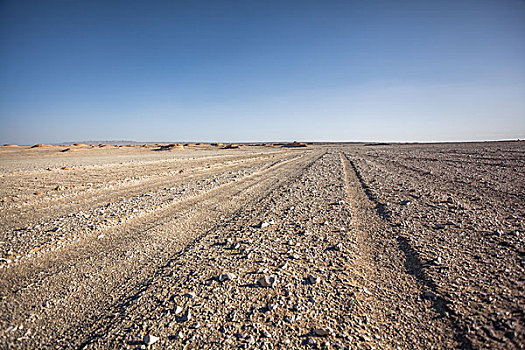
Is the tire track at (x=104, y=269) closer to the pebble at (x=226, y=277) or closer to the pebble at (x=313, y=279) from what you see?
the pebble at (x=226, y=277)

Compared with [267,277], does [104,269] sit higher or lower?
lower

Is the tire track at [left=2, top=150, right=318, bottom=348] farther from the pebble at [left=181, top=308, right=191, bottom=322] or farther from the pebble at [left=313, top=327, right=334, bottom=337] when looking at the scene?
the pebble at [left=313, top=327, right=334, bottom=337]

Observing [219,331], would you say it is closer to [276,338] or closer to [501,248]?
[276,338]

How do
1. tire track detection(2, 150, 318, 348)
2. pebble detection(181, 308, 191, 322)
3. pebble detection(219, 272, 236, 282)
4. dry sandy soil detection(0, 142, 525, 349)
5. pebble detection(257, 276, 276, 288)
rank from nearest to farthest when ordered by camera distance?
dry sandy soil detection(0, 142, 525, 349) < pebble detection(181, 308, 191, 322) < tire track detection(2, 150, 318, 348) < pebble detection(257, 276, 276, 288) < pebble detection(219, 272, 236, 282)

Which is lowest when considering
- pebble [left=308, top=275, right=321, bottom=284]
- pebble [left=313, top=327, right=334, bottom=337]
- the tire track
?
the tire track

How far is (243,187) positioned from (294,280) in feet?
27.4

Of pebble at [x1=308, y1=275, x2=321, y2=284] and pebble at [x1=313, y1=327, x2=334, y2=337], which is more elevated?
pebble at [x1=308, y1=275, x2=321, y2=284]

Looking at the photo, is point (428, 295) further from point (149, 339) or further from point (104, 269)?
point (104, 269)

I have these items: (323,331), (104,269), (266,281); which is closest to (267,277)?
(266,281)

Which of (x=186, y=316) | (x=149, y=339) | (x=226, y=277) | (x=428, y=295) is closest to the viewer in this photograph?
(x=149, y=339)

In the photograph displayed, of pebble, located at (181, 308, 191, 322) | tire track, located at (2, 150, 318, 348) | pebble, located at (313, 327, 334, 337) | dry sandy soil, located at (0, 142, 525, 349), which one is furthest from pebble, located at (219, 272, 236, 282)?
pebble, located at (313, 327, 334, 337)

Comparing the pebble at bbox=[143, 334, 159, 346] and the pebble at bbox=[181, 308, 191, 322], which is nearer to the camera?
the pebble at bbox=[143, 334, 159, 346]

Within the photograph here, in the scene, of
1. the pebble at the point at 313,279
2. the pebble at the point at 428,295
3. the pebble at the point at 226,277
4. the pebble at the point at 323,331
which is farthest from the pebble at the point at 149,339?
the pebble at the point at 428,295

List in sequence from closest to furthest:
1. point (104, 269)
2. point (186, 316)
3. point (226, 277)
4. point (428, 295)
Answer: point (186, 316) < point (428, 295) < point (226, 277) < point (104, 269)
